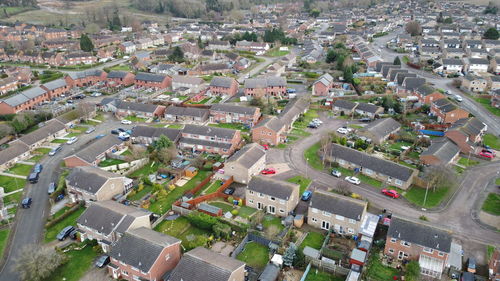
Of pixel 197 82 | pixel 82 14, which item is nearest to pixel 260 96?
pixel 197 82

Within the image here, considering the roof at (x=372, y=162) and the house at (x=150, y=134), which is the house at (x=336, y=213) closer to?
the roof at (x=372, y=162)

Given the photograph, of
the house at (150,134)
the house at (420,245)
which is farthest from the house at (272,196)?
the house at (150,134)

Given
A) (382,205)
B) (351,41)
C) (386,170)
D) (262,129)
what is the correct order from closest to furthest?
(382,205)
(386,170)
(262,129)
(351,41)

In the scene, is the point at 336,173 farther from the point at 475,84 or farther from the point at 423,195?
the point at 475,84

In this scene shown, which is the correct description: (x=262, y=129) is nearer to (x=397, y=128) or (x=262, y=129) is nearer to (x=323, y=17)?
(x=397, y=128)

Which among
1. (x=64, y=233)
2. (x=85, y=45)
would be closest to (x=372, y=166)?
(x=64, y=233)

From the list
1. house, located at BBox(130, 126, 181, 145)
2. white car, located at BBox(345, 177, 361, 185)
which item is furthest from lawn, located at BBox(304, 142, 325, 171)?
house, located at BBox(130, 126, 181, 145)
